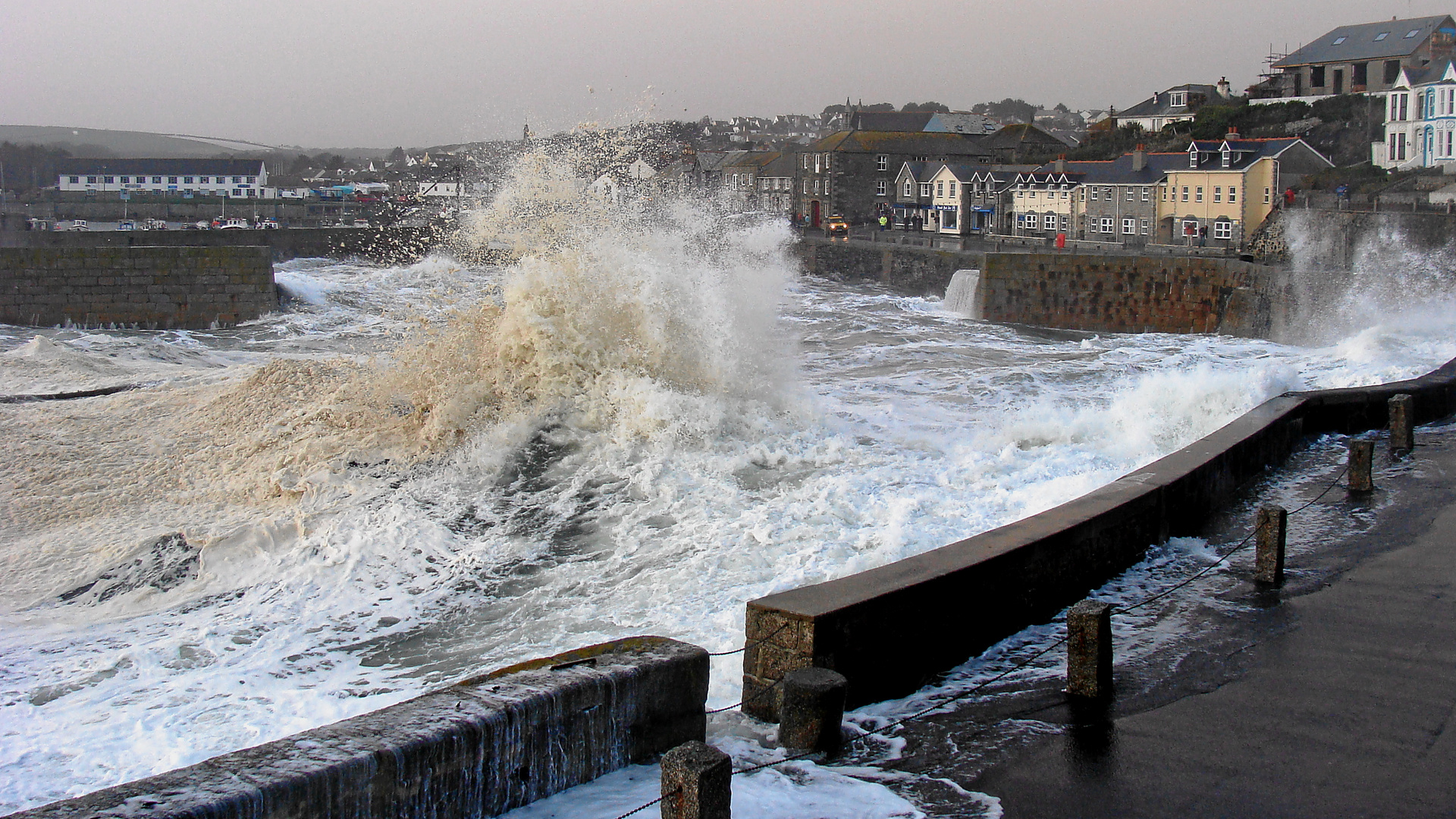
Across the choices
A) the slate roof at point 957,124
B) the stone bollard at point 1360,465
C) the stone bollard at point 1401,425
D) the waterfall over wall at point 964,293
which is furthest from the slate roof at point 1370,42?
the stone bollard at point 1360,465

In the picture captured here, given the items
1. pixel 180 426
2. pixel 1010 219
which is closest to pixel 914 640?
pixel 180 426

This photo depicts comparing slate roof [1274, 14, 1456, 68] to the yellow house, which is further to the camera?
slate roof [1274, 14, 1456, 68]

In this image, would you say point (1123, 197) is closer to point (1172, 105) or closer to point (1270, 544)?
point (1172, 105)

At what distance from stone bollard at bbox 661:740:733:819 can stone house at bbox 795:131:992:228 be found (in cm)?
6458

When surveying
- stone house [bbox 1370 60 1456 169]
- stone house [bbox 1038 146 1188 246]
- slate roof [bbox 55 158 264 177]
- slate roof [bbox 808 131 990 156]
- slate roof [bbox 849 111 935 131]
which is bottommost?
stone house [bbox 1038 146 1188 246]

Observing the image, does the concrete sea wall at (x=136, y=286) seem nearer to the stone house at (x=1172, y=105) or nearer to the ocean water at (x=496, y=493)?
the ocean water at (x=496, y=493)

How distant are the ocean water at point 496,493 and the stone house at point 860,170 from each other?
49360mm

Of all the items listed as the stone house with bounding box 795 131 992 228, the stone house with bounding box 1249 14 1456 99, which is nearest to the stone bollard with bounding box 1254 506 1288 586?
the stone house with bounding box 1249 14 1456 99

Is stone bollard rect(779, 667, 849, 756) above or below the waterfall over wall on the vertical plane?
below

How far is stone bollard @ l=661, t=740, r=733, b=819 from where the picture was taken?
3.07 m

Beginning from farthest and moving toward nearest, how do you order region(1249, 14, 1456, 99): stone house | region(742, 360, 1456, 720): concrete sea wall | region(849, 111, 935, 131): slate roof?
region(849, 111, 935, 131): slate roof, region(1249, 14, 1456, 99): stone house, region(742, 360, 1456, 720): concrete sea wall

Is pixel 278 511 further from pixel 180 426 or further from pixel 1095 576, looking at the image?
pixel 1095 576

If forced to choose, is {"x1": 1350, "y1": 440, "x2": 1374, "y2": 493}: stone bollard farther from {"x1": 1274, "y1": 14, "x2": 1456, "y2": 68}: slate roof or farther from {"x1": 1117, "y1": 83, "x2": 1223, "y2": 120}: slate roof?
{"x1": 1117, "y1": 83, "x2": 1223, "y2": 120}: slate roof

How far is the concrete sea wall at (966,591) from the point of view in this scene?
14.6 ft
